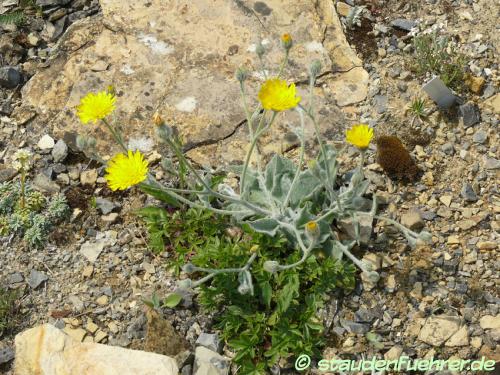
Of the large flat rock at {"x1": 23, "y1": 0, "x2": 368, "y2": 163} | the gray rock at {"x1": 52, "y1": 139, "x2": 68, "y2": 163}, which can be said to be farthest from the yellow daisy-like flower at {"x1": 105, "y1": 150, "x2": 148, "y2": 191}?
the gray rock at {"x1": 52, "y1": 139, "x2": 68, "y2": 163}

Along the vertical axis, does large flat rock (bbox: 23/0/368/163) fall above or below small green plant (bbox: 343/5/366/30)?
below

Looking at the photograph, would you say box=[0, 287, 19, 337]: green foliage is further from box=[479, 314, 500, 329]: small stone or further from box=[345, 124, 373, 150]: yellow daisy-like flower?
box=[479, 314, 500, 329]: small stone

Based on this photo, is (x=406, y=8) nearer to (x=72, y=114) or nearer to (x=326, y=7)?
(x=326, y=7)

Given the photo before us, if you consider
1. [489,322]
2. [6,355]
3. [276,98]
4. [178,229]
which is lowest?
[6,355]

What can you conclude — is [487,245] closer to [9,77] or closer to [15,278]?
[15,278]

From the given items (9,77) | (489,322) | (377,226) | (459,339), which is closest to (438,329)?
(459,339)
